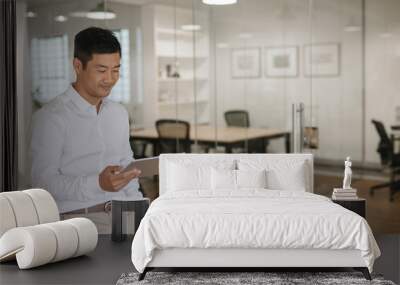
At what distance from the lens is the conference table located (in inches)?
293

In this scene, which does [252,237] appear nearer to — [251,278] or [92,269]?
[251,278]

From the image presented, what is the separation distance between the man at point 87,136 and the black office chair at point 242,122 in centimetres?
113

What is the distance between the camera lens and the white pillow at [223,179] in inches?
259

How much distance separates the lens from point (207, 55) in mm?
7344

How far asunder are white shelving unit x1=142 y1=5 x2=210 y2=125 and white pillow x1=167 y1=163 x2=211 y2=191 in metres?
0.80

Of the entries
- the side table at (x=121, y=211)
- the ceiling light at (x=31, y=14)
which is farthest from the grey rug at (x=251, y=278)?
the ceiling light at (x=31, y=14)

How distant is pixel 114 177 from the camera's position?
754cm

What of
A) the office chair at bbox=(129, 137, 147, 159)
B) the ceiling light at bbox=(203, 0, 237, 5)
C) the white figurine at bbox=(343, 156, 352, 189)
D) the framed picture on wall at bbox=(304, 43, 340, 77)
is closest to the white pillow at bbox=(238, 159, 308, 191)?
the white figurine at bbox=(343, 156, 352, 189)

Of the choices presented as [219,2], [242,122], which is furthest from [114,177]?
[219,2]

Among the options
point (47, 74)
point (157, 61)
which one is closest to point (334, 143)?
point (157, 61)

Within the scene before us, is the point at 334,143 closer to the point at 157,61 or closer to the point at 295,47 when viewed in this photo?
the point at 295,47

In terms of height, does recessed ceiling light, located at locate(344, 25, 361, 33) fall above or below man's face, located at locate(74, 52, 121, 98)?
above

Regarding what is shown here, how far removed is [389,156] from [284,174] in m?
1.33

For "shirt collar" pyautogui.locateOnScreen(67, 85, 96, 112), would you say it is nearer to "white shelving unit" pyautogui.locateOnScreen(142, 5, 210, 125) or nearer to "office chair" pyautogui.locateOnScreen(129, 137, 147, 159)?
"office chair" pyautogui.locateOnScreen(129, 137, 147, 159)
